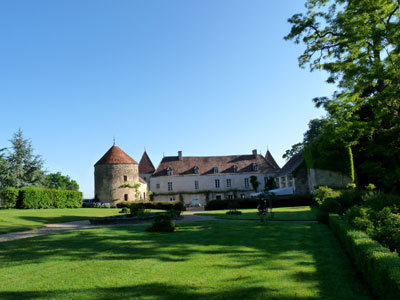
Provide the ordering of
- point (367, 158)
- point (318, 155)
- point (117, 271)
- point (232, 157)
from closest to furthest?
point (117, 271) → point (367, 158) → point (318, 155) → point (232, 157)

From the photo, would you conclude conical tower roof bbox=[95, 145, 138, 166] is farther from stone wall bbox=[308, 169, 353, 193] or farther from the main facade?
stone wall bbox=[308, 169, 353, 193]

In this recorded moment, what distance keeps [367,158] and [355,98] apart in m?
14.0

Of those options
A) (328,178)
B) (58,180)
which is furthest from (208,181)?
(58,180)

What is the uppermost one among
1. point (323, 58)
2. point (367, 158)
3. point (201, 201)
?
point (323, 58)

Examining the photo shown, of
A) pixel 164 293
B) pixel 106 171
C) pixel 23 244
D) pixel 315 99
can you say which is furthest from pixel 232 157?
pixel 164 293

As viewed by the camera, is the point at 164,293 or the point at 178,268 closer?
the point at 164,293

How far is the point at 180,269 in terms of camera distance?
611cm

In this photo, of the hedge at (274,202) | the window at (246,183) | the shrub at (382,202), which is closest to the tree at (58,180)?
the window at (246,183)

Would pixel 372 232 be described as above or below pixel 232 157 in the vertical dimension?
below

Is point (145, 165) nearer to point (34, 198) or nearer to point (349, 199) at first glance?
point (34, 198)

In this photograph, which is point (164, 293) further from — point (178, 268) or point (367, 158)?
point (367, 158)

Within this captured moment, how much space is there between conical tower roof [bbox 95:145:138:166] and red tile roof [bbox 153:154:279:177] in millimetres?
7109

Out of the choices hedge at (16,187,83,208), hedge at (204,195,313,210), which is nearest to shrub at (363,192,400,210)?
hedge at (204,195,313,210)

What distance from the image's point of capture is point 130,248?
8312mm
